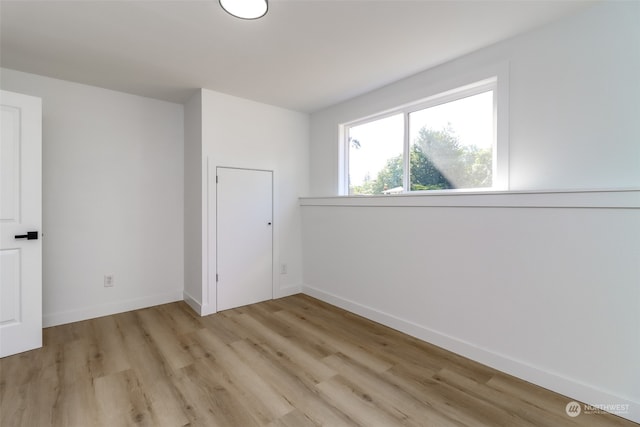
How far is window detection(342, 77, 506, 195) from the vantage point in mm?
2375

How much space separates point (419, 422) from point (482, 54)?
2634mm

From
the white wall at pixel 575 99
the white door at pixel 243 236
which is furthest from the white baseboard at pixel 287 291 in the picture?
the white wall at pixel 575 99

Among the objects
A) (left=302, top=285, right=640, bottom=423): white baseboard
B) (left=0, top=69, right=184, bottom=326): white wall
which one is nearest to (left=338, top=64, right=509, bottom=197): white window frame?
(left=302, top=285, right=640, bottom=423): white baseboard

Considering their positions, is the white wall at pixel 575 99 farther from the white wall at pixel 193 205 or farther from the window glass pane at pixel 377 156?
the white wall at pixel 193 205

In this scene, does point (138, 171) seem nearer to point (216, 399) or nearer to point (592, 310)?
point (216, 399)

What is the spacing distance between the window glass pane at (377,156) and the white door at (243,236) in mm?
1099

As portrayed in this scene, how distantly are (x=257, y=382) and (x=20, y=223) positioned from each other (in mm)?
2281

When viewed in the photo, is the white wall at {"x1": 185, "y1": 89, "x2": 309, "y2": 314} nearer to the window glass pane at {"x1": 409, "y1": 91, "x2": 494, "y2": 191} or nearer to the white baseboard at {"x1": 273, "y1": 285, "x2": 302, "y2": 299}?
the white baseboard at {"x1": 273, "y1": 285, "x2": 302, "y2": 299}

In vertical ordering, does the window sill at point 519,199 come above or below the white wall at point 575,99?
below

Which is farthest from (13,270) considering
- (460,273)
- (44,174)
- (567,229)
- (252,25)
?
(567,229)

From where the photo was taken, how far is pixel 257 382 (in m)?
1.95

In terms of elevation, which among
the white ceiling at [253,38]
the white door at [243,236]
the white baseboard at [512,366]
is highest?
the white ceiling at [253,38]

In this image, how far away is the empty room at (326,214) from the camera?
1725mm

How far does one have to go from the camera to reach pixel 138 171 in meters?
3.31
